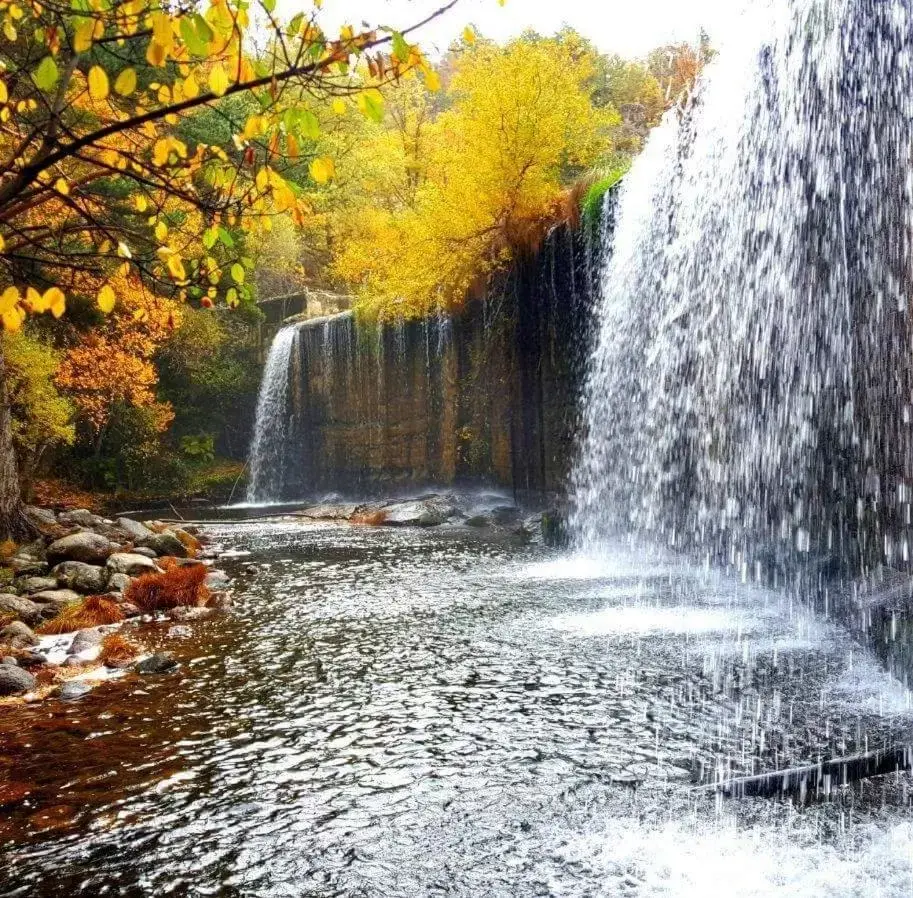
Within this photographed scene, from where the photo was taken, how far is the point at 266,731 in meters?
5.04

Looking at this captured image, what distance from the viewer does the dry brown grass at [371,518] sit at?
1773cm

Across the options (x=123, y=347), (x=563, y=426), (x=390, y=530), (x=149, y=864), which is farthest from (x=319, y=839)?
(x=123, y=347)

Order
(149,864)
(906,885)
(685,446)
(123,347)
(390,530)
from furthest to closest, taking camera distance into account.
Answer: (123,347), (390,530), (685,446), (149,864), (906,885)

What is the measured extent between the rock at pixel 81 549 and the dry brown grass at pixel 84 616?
190cm

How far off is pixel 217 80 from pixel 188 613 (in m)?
7.37

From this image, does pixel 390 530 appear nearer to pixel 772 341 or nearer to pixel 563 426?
pixel 563 426

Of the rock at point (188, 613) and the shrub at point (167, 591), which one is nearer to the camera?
the rock at point (188, 613)

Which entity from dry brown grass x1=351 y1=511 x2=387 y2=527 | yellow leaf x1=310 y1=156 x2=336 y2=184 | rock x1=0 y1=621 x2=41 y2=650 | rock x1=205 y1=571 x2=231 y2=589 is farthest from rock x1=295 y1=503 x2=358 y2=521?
yellow leaf x1=310 y1=156 x2=336 y2=184

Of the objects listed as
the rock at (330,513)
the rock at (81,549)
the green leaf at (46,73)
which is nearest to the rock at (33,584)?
the rock at (81,549)

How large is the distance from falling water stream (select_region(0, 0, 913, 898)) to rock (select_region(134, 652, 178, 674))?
15cm

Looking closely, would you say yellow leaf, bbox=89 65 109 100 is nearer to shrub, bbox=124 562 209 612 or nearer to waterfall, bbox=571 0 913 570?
waterfall, bbox=571 0 913 570

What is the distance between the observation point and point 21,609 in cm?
842

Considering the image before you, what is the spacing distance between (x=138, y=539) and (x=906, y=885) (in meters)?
12.1

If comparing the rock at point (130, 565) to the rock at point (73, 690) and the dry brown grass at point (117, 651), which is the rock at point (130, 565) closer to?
the dry brown grass at point (117, 651)
